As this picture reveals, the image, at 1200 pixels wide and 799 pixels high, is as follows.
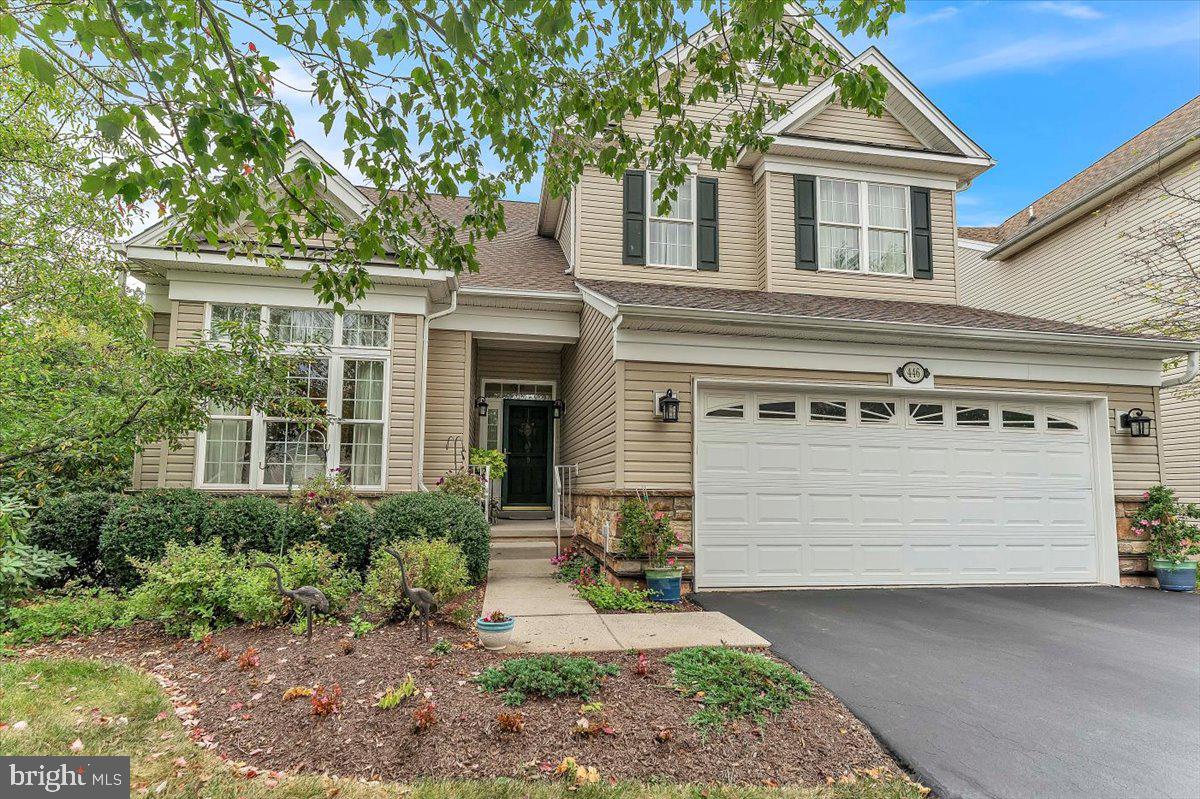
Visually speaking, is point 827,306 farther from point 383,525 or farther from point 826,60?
point 383,525

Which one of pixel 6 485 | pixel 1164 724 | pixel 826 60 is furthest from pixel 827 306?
pixel 6 485

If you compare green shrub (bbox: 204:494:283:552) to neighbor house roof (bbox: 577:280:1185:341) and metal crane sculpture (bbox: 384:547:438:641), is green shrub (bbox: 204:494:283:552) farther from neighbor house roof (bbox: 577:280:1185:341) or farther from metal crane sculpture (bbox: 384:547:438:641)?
neighbor house roof (bbox: 577:280:1185:341)

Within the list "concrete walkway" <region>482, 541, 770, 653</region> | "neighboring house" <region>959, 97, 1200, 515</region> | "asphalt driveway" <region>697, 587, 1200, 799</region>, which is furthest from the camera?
"neighboring house" <region>959, 97, 1200, 515</region>

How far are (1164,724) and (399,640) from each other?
5078 millimetres

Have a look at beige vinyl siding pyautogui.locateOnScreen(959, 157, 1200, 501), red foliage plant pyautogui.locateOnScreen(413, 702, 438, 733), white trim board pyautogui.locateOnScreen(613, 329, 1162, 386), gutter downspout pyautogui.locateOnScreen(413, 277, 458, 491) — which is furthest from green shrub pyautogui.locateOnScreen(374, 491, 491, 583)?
beige vinyl siding pyautogui.locateOnScreen(959, 157, 1200, 501)

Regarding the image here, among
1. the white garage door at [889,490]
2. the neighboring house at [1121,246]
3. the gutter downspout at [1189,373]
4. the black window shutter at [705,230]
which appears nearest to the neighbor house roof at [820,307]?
the gutter downspout at [1189,373]

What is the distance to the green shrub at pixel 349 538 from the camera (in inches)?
267

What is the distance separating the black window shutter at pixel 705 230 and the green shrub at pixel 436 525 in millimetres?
5316

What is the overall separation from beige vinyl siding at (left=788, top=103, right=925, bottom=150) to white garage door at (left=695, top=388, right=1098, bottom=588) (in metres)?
4.77

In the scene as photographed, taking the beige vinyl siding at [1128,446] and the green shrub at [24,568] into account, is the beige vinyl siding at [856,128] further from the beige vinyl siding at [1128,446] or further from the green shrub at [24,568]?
the green shrub at [24,568]

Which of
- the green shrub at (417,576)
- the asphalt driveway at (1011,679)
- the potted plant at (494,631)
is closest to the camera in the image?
the asphalt driveway at (1011,679)

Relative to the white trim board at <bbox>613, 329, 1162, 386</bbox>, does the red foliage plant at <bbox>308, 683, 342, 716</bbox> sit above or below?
below

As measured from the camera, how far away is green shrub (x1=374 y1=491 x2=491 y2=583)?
6742 mm

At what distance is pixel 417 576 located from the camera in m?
5.58
